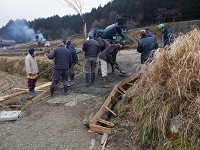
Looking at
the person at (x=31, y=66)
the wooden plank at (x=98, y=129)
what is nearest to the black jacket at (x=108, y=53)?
the person at (x=31, y=66)

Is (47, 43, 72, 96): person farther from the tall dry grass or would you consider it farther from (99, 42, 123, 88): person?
the tall dry grass

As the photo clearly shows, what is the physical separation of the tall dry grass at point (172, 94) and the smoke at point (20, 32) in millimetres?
55649

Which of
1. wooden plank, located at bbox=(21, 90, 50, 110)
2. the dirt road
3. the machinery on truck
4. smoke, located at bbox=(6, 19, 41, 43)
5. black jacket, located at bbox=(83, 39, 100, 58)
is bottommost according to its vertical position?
the dirt road

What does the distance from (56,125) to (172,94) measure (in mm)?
2507

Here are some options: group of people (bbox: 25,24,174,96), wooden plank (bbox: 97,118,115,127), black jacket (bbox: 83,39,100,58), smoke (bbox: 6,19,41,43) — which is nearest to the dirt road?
wooden plank (bbox: 97,118,115,127)

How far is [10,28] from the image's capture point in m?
66.9

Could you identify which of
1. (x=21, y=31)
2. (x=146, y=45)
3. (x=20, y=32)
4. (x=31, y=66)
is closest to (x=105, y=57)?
A: (x=146, y=45)

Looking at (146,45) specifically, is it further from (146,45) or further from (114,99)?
(114,99)

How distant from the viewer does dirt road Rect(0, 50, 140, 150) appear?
384cm

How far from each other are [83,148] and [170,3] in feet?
97.2

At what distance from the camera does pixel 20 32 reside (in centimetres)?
6050

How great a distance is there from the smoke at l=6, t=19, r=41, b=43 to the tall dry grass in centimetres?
5565

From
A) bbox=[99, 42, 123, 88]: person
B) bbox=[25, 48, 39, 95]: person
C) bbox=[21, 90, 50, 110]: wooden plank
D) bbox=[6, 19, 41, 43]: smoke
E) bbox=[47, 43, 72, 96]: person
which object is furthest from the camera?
bbox=[6, 19, 41, 43]: smoke

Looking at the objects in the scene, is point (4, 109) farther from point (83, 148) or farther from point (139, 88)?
point (139, 88)
